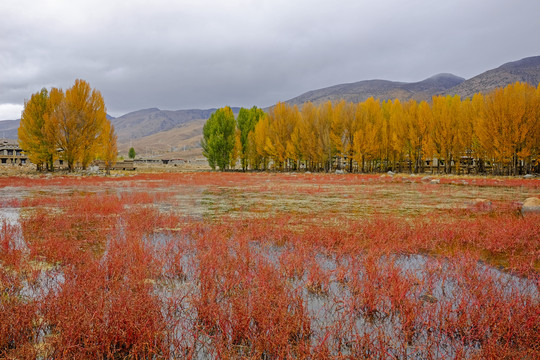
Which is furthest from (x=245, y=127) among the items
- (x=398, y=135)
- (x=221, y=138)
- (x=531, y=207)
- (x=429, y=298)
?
(x=429, y=298)

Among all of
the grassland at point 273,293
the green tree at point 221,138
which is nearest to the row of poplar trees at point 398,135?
the green tree at point 221,138

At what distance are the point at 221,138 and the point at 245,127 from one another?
699cm

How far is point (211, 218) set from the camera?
9.55m

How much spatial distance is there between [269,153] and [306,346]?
4974 cm

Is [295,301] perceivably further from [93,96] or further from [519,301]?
[93,96]

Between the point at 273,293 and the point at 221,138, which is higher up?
the point at 221,138

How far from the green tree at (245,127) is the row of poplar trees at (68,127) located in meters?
23.6

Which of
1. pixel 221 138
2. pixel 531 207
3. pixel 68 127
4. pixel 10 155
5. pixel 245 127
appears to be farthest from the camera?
pixel 10 155

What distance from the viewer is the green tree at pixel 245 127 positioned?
56688 millimetres

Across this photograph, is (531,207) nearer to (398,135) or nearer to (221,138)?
(398,135)

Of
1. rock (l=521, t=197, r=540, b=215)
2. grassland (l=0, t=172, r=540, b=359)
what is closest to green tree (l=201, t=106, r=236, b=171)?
grassland (l=0, t=172, r=540, b=359)

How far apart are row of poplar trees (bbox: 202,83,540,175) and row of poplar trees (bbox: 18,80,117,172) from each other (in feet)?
64.6

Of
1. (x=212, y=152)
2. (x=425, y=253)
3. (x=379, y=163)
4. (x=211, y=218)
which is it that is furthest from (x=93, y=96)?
(x=379, y=163)

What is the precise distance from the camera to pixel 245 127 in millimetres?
58531
